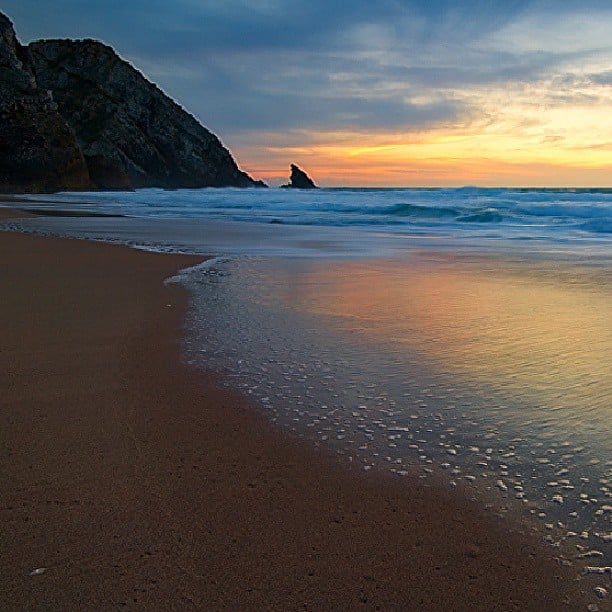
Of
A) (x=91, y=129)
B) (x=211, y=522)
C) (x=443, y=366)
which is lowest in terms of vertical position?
(x=211, y=522)

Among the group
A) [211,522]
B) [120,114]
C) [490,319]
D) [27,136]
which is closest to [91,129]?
[120,114]

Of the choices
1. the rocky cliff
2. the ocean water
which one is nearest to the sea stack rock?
the rocky cliff

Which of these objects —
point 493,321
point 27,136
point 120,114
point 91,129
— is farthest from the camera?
point 120,114

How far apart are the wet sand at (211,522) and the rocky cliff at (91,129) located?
133 feet

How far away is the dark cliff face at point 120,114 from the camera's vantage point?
64625 millimetres

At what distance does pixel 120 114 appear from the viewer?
6706cm

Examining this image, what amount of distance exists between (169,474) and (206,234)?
1020cm

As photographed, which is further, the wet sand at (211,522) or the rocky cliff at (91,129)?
the rocky cliff at (91,129)

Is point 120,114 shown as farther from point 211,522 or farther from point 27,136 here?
point 211,522

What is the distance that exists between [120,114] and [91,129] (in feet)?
14.4

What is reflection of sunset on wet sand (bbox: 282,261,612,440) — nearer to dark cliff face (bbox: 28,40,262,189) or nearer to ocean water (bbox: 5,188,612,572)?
ocean water (bbox: 5,188,612,572)

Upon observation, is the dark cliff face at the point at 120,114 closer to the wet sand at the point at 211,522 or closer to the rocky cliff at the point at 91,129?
the rocky cliff at the point at 91,129

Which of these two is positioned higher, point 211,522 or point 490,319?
point 490,319

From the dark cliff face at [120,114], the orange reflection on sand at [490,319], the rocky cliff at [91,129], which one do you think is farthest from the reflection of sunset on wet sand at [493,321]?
the dark cliff face at [120,114]
